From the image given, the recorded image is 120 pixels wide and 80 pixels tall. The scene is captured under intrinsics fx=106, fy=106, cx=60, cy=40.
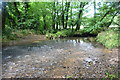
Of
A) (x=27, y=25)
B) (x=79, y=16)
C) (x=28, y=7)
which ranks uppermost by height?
(x=28, y=7)

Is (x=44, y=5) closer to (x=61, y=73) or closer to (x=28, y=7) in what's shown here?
(x=28, y=7)

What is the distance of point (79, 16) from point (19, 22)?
6.94 metres

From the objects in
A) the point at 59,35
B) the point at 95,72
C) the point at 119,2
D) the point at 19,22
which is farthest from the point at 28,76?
the point at 19,22

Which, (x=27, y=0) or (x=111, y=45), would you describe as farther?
(x=27, y=0)

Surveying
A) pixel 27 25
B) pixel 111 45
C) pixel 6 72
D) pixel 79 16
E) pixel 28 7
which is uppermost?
pixel 28 7

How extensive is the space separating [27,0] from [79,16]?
23.6ft

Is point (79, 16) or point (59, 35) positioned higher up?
point (79, 16)

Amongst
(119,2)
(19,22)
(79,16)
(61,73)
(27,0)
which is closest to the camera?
(61,73)

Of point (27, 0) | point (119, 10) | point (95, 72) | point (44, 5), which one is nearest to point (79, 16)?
point (44, 5)

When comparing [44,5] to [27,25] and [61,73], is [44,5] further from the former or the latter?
[61,73]

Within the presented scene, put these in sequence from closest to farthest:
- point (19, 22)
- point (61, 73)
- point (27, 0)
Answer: point (61, 73) → point (19, 22) → point (27, 0)

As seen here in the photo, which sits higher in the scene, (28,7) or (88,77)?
(28,7)

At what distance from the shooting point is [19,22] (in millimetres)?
12484

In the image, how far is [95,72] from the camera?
8.21 ft
